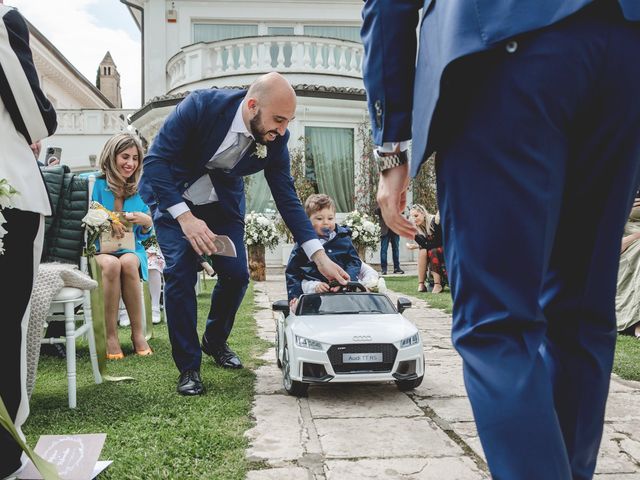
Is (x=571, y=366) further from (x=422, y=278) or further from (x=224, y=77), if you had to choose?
(x=224, y=77)

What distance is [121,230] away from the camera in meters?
4.94

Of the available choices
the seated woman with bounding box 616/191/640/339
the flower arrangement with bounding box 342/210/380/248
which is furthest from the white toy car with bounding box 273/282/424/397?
the flower arrangement with bounding box 342/210/380/248

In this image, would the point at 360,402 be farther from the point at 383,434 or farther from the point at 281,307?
the point at 281,307

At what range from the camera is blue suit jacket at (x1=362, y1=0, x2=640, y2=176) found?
3.93 feet

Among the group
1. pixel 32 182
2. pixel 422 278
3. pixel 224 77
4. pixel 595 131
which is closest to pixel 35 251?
pixel 32 182

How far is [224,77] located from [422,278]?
8238mm

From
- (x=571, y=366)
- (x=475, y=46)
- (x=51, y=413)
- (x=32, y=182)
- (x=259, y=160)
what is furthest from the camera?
(x=259, y=160)

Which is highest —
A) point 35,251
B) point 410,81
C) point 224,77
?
point 224,77

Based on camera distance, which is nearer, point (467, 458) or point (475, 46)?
point (475, 46)

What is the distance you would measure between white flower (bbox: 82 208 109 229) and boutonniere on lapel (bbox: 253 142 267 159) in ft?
3.46

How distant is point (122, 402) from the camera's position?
11.0ft

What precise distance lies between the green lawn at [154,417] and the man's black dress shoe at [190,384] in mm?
52

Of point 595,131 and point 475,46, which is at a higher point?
point 475,46

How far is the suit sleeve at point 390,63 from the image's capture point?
1399 millimetres
